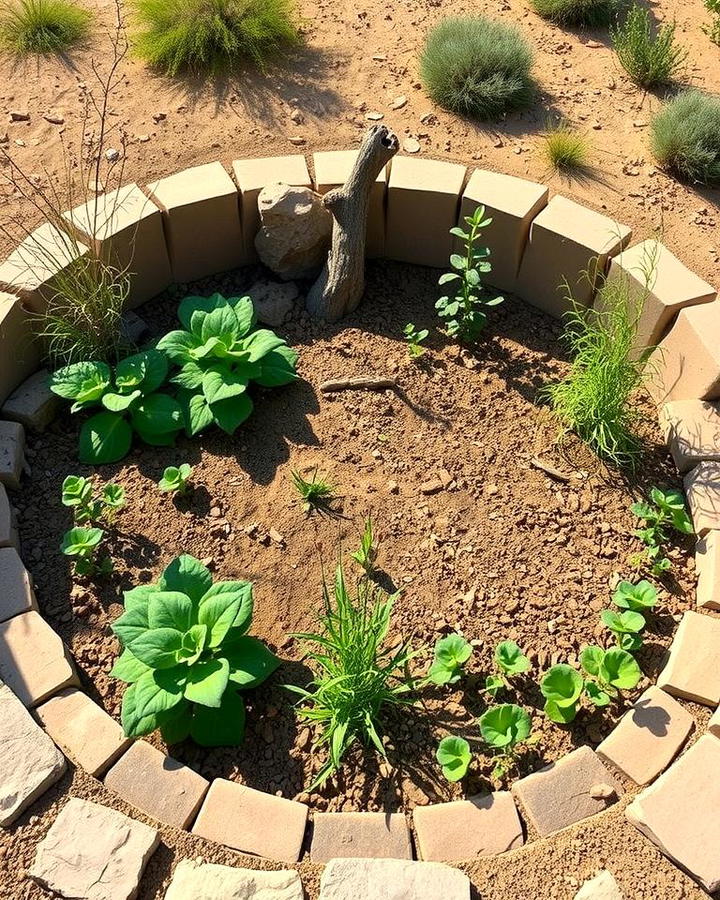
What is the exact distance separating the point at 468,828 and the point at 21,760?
4.18ft

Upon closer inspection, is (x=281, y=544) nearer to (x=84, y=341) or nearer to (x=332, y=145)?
(x=84, y=341)

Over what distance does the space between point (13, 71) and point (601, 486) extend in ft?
11.9

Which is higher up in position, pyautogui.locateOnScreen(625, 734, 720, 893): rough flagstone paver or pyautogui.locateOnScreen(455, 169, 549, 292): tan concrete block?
pyautogui.locateOnScreen(455, 169, 549, 292): tan concrete block

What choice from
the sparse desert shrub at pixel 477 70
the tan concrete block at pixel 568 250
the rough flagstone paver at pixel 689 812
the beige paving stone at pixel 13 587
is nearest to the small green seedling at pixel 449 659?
the rough flagstone paver at pixel 689 812

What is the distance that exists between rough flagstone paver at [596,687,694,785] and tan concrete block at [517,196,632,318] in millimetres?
1762

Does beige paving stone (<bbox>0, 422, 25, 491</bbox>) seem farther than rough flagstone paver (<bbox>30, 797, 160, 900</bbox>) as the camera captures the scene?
Yes

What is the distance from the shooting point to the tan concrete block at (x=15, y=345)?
3176mm

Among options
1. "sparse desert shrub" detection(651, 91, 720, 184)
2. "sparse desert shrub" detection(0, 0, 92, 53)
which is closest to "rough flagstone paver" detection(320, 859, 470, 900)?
"sparse desert shrub" detection(651, 91, 720, 184)

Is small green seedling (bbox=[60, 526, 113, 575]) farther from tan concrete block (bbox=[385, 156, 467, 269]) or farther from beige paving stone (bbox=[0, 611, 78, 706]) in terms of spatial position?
tan concrete block (bbox=[385, 156, 467, 269])

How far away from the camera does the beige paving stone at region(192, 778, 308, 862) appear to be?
2252 mm

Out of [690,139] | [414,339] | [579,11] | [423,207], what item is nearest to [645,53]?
[579,11]

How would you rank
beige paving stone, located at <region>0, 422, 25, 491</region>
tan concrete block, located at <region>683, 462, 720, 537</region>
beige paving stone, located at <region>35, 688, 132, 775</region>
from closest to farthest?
1. beige paving stone, located at <region>35, 688, 132, 775</region>
2. tan concrete block, located at <region>683, 462, 720, 537</region>
3. beige paving stone, located at <region>0, 422, 25, 491</region>

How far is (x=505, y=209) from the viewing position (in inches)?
137

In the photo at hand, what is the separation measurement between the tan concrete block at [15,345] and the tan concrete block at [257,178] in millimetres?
1025
